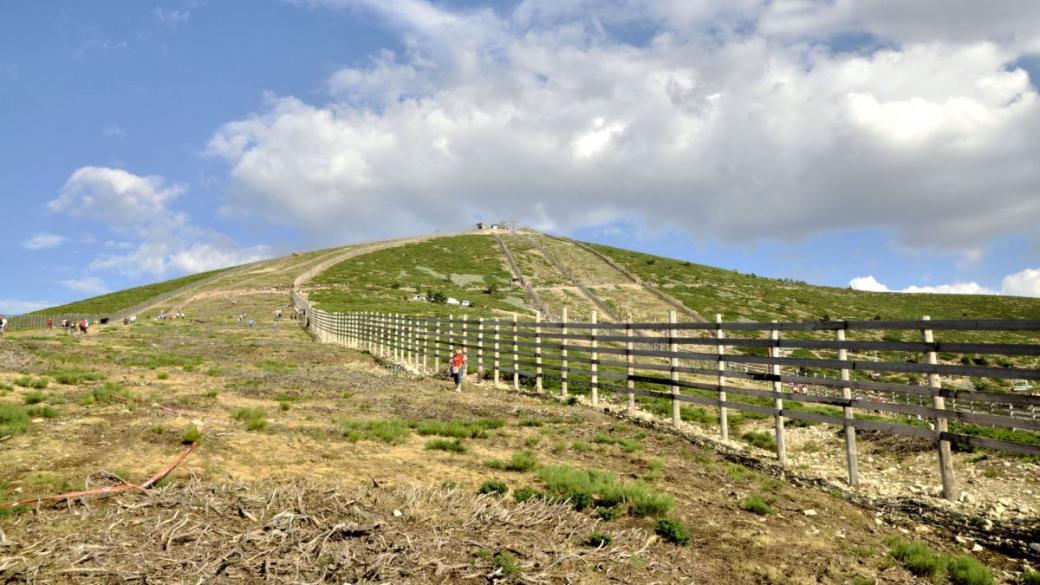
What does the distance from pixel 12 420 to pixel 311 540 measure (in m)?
6.21

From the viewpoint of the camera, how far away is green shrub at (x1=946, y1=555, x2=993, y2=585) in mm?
5113

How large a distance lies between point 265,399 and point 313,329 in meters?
35.0

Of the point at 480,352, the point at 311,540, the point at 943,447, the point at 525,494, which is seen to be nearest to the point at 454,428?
the point at 525,494

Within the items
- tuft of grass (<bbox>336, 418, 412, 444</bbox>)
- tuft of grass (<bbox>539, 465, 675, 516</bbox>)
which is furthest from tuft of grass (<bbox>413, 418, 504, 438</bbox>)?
tuft of grass (<bbox>539, 465, 675, 516</bbox>)

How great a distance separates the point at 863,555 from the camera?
569cm

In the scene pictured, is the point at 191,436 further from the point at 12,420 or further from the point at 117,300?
the point at 117,300

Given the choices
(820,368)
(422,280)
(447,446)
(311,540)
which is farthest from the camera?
(422,280)

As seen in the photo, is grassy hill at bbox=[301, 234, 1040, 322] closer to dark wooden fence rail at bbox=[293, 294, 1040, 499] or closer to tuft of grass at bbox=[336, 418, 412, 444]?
dark wooden fence rail at bbox=[293, 294, 1040, 499]

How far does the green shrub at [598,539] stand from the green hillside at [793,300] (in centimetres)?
6653

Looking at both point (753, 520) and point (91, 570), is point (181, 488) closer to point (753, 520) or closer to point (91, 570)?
point (91, 570)

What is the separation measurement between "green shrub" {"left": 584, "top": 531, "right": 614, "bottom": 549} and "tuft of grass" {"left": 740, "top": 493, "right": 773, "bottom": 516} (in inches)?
86.3

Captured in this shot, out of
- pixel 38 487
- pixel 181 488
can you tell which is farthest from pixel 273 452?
pixel 38 487

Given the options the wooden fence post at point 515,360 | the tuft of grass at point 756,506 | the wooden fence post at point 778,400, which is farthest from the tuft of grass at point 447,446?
the wooden fence post at point 515,360

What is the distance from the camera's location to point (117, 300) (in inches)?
3664
